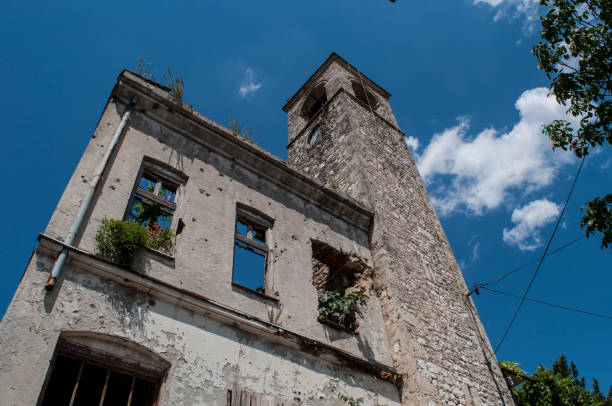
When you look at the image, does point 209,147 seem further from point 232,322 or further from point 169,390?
point 169,390

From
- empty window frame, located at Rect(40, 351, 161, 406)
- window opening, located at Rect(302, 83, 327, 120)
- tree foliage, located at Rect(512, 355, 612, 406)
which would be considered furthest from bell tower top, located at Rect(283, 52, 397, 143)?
empty window frame, located at Rect(40, 351, 161, 406)

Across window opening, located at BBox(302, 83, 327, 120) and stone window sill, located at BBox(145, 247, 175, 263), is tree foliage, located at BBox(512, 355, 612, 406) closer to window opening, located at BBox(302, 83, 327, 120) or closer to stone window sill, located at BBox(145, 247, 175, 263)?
stone window sill, located at BBox(145, 247, 175, 263)

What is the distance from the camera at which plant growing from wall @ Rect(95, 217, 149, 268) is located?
17.5 ft

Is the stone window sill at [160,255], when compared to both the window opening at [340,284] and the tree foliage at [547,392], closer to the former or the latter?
the window opening at [340,284]

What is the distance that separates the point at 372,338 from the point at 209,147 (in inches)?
171

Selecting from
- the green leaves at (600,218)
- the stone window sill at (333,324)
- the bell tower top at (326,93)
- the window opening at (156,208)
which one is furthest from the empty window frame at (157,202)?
the bell tower top at (326,93)

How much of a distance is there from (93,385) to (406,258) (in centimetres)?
642

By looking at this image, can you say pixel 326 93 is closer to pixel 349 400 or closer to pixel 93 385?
pixel 349 400

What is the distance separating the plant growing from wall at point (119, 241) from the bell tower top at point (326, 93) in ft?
34.6

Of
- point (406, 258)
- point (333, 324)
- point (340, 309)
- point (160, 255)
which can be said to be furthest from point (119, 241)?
point (406, 258)

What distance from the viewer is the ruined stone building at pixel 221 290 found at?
469 centimetres

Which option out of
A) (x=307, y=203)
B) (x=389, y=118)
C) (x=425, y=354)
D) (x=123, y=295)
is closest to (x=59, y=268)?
(x=123, y=295)

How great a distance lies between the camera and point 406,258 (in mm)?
9266

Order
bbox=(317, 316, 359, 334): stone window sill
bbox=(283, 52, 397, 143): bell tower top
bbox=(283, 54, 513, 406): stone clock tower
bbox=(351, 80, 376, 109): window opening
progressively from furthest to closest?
1. bbox=(351, 80, 376, 109): window opening
2. bbox=(283, 52, 397, 143): bell tower top
3. bbox=(283, 54, 513, 406): stone clock tower
4. bbox=(317, 316, 359, 334): stone window sill
